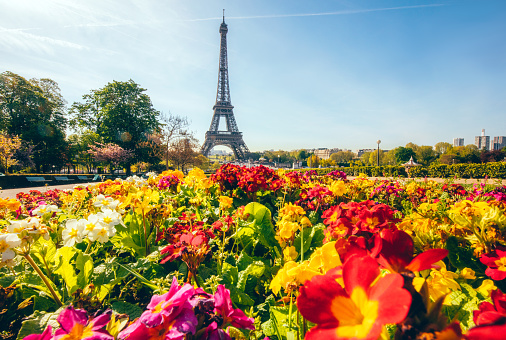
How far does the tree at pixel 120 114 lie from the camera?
75.0ft

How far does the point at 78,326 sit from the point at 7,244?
2.75 ft

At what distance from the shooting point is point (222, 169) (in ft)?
12.3

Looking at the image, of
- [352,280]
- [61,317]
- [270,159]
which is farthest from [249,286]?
[270,159]

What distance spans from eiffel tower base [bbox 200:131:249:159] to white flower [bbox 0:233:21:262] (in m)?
36.6

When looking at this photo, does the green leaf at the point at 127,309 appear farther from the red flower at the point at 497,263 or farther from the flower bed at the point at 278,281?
the red flower at the point at 497,263

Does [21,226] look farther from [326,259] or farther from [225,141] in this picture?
[225,141]

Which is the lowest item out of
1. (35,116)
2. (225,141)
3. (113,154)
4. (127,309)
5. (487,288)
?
(127,309)

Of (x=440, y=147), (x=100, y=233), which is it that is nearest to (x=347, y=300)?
(x=100, y=233)

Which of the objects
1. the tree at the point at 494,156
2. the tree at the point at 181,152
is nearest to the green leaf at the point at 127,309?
the tree at the point at 181,152

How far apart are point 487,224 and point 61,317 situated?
1589mm

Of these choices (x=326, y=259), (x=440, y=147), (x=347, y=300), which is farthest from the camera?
(x=440, y=147)

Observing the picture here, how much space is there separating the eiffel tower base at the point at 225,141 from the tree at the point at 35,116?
17607 millimetres

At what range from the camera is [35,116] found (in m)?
22.3

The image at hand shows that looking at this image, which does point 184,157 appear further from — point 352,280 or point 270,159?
point 270,159
